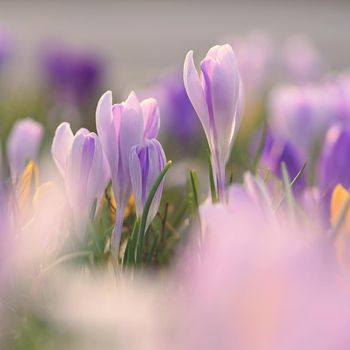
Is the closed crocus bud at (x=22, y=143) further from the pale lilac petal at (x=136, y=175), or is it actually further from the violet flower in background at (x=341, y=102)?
the violet flower in background at (x=341, y=102)

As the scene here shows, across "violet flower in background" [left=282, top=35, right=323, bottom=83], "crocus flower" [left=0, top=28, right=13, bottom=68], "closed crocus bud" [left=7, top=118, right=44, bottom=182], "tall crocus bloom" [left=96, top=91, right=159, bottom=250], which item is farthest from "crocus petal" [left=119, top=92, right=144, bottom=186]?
"crocus flower" [left=0, top=28, right=13, bottom=68]

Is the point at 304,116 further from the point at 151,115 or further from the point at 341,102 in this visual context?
the point at 151,115

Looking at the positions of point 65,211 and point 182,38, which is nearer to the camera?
point 65,211

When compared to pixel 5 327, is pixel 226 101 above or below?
above

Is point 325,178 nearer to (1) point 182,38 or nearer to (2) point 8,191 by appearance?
(2) point 8,191

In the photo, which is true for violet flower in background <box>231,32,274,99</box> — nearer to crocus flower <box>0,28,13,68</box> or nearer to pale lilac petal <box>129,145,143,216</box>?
crocus flower <box>0,28,13,68</box>

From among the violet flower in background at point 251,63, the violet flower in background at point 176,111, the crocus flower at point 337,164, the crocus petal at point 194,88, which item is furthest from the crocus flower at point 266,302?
the violet flower in background at point 251,63

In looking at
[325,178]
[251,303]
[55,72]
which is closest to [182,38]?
[55,72]

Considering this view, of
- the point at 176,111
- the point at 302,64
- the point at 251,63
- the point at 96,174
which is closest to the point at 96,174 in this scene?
the point at 96,174
